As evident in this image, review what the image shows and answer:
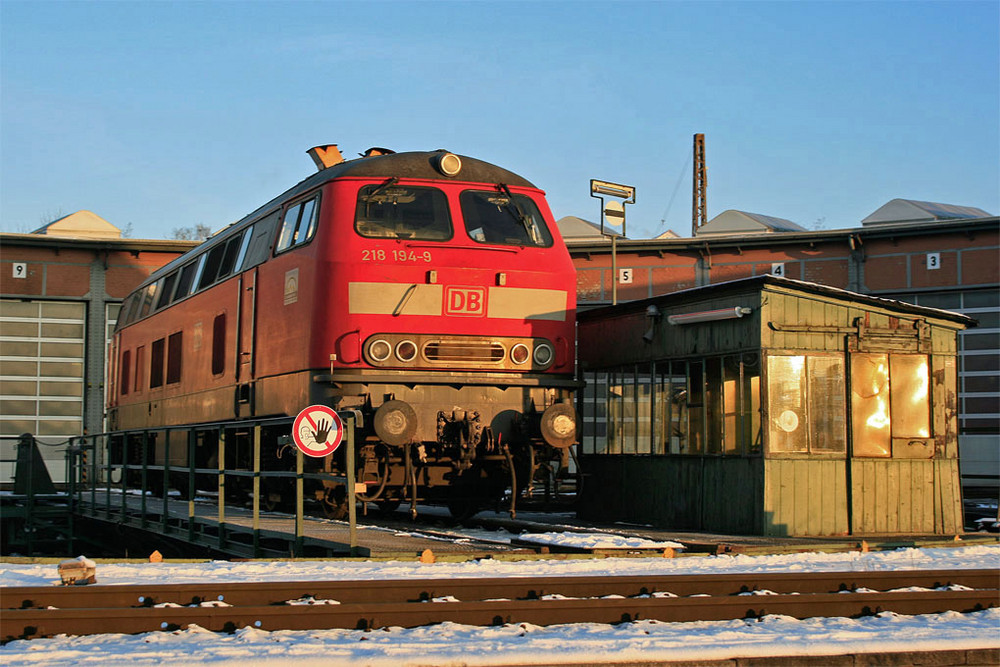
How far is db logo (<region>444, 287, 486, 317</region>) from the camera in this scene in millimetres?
11711

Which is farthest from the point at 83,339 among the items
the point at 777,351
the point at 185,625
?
the point at 185,625

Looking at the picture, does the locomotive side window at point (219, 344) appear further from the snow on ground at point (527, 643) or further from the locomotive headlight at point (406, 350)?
the snow on ground at point (527, 643)

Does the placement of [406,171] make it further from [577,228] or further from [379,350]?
[577,228]

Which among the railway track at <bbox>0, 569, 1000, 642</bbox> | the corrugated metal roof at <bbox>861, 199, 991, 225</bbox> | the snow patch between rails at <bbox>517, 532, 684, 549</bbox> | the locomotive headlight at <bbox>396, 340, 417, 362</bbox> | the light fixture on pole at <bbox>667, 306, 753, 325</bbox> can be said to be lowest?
the railway track at <bbox>0, 569, 1000, 642</bbox>

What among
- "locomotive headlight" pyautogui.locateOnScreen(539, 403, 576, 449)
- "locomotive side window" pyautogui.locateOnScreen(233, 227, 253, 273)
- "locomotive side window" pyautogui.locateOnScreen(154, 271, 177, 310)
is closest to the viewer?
"locomotive headlight" pyautogui.locateOnScreen(539, 403, 576, 449)

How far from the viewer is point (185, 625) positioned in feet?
19.8

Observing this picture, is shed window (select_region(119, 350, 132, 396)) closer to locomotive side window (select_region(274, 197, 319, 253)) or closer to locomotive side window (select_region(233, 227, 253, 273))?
locomotive side window (select_region(233, 227, 253, 273))

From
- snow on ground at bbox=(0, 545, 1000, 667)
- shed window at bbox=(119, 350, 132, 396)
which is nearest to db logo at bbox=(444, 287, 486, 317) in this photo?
snow on ground at bbox=(0, 545, 1000, 667)

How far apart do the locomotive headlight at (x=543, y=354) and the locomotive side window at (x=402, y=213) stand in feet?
5.19

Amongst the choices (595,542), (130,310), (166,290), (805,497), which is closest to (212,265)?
(166,290)

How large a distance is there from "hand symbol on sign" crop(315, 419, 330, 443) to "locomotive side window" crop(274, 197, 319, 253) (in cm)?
289

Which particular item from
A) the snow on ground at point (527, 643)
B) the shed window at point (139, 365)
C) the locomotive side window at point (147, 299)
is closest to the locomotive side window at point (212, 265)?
the locomotive side window at point (147, 299)

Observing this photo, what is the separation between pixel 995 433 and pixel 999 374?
59.4 inches

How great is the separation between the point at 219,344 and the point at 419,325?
3.97 meters
